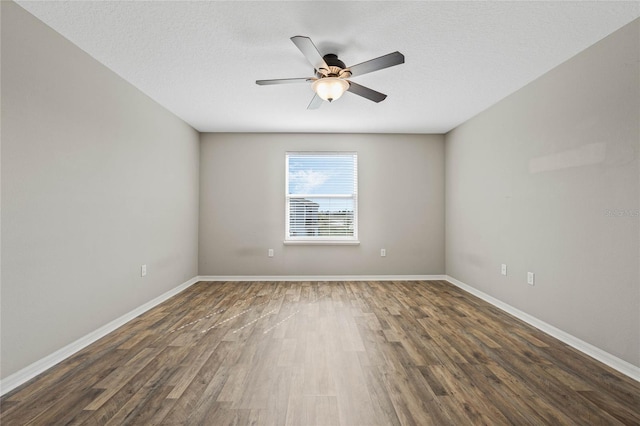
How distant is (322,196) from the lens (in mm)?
4809

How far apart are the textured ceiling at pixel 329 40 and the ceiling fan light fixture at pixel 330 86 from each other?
239 mm

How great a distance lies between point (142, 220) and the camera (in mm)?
3180

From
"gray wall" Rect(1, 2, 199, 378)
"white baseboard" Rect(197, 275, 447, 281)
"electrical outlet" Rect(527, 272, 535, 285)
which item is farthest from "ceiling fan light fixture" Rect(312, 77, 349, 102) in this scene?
"white baseboard" Rect(197, 275, 447, 281)

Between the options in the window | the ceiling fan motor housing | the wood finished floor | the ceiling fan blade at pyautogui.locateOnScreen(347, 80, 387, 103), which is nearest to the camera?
the wood finished floor

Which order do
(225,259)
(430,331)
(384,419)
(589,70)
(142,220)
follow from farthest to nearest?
(225,259) < (142,220) < (430,331) < (589,70) < (384,419)

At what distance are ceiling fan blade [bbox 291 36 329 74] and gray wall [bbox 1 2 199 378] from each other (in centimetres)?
179

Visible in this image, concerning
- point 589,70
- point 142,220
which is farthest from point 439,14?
point 142,220

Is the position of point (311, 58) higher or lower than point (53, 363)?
higher

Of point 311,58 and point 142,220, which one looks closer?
point 311,58

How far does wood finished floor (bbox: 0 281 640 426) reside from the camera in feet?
5.04

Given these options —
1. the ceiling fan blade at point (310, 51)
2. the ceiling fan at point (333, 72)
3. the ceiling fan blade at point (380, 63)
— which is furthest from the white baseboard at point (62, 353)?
the ceiling fan blade at point (380, 63)

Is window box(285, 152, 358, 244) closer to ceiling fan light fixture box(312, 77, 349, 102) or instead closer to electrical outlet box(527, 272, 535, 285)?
ceiling fan light fixture box(312, 77, 349, 102)

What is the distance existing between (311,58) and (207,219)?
341cm

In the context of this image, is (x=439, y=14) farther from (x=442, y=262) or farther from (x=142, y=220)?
(x=442, y=262)
